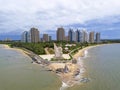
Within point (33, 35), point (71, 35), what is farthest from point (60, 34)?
point (33, 35)

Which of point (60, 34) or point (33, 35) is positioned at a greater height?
point (60, 34)

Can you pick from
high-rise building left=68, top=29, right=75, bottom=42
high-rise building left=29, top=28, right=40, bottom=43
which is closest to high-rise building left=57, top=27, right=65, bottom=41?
high-rise building left=68, top=29, right=75, bottom=42

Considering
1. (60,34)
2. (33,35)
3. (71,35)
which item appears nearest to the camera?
(33,35)

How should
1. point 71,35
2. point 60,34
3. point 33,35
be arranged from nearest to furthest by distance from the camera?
point 33,35
point 60,34
point 71,35

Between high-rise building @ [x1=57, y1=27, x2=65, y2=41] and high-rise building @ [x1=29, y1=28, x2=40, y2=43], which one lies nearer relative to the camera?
high-rise building @ [x1=29, y1=28, x2=40, y2=43]

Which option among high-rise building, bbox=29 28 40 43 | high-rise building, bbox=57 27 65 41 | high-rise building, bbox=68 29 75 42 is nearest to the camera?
high-rise building, bbox=29 28 40 43

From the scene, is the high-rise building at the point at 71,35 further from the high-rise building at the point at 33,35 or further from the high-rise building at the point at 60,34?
the high-rise building at the point at 33,35

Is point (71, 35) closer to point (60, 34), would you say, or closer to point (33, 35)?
point (60, 34)

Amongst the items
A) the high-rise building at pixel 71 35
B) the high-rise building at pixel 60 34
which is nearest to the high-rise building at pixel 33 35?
the high-rise building at pixel 60 34

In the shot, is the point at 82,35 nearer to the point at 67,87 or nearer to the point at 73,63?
the point at 73,63

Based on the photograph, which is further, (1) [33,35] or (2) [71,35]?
(2) [71,35]

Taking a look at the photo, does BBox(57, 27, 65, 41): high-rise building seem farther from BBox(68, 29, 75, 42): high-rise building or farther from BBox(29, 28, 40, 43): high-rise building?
BBox(29, 28, 40, 43): high-rise building
